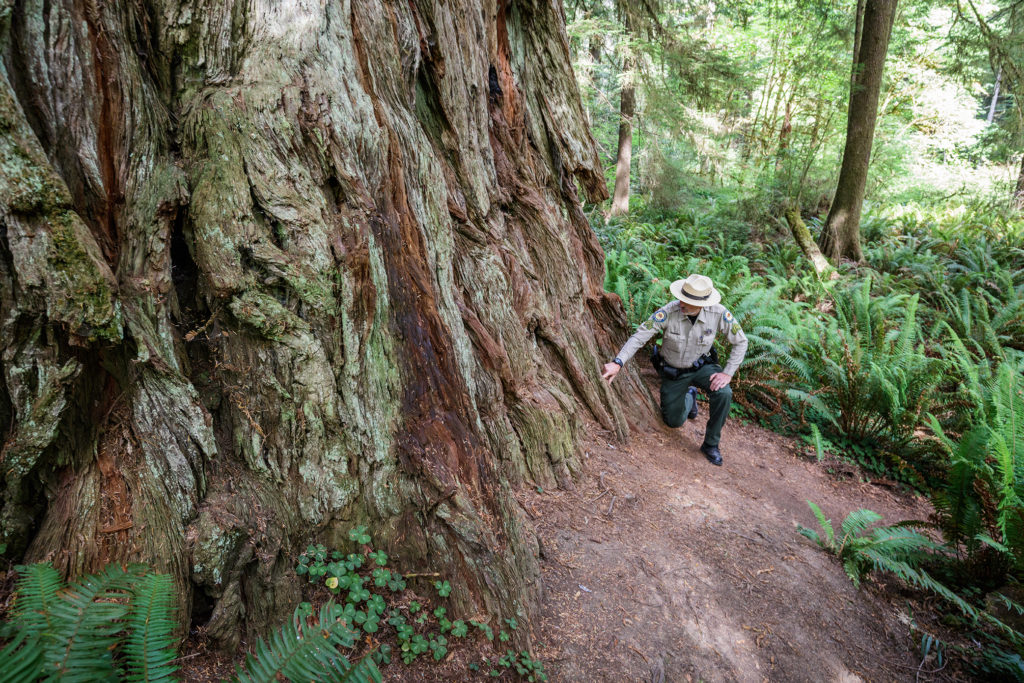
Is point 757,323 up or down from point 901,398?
up

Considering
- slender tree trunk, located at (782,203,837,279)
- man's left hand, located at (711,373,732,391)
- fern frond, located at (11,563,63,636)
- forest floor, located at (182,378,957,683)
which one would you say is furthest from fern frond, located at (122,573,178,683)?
slender tree trunk, located at (782,203,837,279)

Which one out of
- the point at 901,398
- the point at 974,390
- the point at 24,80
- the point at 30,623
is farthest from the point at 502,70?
the point at 974,390

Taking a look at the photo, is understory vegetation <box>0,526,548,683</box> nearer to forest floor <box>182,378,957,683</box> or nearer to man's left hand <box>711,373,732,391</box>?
forest floor <box>182,378,957,683</box>

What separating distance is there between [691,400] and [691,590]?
2.59 m

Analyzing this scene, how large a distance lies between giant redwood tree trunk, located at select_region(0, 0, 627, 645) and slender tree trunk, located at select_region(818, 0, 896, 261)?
9353mm

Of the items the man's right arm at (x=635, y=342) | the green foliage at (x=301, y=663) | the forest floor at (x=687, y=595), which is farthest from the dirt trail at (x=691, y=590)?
the green foliage at (x=301, y=663)

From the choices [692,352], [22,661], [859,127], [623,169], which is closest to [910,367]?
[692,352]

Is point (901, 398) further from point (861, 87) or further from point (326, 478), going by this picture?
point (861, 87)

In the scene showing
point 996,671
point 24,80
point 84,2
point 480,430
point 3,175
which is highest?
point 84,2

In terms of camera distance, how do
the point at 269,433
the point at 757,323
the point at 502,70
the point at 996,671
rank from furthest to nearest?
the point at 757,323, the point at 502,70, the point at 996,671, the point at 269,433

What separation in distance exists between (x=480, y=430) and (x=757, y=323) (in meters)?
5.00

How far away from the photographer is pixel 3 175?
4.92 feet

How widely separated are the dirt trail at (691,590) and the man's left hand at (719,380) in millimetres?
852

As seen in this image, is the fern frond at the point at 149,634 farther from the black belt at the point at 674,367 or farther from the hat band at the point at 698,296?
the black belt at the point at 674,367
